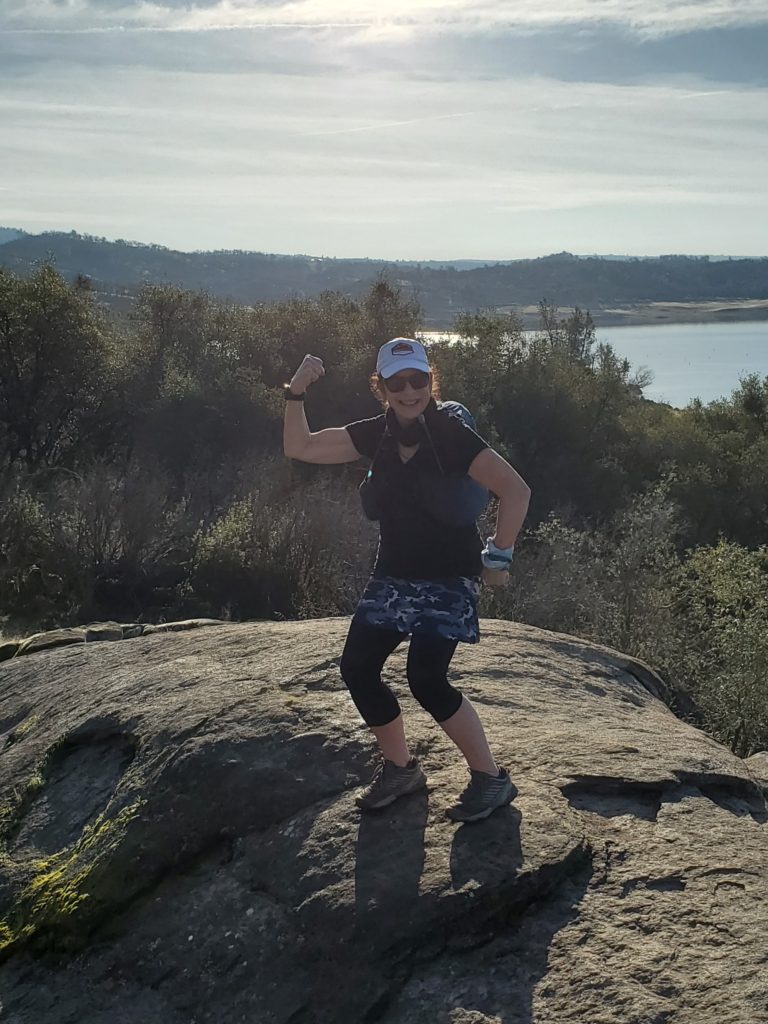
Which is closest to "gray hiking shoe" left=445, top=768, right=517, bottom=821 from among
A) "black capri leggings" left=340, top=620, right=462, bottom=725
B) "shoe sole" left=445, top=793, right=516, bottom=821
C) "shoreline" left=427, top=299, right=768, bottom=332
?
"shoe sole" left=445, top=793, right=516, bottom=821

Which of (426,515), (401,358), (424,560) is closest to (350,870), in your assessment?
(424,560)

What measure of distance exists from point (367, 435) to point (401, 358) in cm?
39

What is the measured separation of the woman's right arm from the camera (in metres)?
4.00

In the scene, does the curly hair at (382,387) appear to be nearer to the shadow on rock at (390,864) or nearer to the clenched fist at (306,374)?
the clenched fist at (306,374)

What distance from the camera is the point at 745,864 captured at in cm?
365

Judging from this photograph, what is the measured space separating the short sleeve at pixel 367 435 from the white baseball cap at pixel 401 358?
9.4 inches

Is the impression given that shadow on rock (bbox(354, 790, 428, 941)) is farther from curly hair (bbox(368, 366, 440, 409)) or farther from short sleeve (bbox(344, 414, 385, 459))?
curly hair (bbox(368, 366, 440, 409))

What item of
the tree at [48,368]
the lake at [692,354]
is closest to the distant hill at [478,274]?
the lake at [692,354]

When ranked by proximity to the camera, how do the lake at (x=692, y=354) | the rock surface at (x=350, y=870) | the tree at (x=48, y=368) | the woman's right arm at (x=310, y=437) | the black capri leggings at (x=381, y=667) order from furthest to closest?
the lake at (x=692, y=354), the tree at (x=48, y=368), the woman's right arm at (x=310, y=437), the black capri leggings at (x=381, y=667), the rock surface at (x=350, y=870)

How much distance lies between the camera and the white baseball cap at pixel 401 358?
12.1ft

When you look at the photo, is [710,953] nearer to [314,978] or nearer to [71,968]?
[314,978]

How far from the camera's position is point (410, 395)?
12.1 ft

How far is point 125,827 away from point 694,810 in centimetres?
258

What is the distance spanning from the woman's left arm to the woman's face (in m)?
0.32
